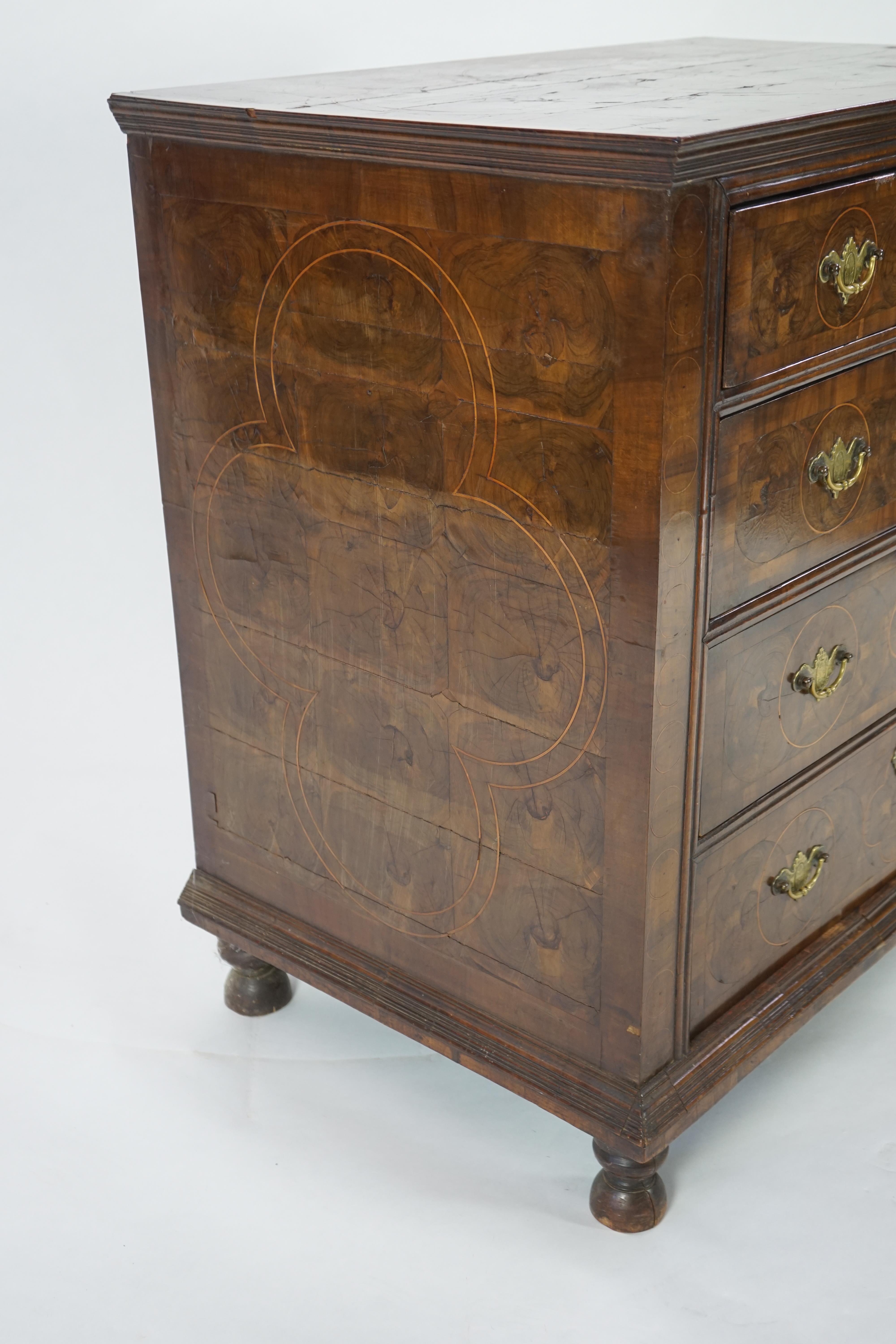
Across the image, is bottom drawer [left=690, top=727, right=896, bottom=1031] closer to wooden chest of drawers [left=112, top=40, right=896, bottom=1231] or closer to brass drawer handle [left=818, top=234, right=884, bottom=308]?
wooden chest of drawers [left=112, top=40, right=896, bottom=1231]

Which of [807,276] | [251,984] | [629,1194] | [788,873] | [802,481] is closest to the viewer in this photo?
[807,276]

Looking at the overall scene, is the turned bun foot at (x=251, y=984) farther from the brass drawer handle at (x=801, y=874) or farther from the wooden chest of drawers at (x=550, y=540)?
the brass drawer handle at (x=801, y=874)

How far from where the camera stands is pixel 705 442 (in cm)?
145

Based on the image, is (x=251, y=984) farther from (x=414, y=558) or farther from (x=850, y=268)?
(x=850, y=268)

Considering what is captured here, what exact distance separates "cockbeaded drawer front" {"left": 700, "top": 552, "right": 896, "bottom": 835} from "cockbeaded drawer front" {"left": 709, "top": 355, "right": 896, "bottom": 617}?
0.06 metres

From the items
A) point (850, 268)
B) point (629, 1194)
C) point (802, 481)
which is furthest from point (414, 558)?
point (629, 1194)

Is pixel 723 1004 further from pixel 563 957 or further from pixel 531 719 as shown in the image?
pixel 531 719

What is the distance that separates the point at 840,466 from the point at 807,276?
25 centimetres

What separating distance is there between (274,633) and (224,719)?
0.19 m

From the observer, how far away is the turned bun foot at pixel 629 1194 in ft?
5.66

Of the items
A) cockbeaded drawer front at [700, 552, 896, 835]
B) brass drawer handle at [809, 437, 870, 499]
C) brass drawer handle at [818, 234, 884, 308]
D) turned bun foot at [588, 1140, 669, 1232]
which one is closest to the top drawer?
brass drawer handle at [818, 234, 884, 308]

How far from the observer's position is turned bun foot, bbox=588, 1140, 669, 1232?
1727mm

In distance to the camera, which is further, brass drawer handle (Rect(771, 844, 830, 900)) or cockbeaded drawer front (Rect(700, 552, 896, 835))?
brass drawer handle (Rect(771, 844, 830, 900))

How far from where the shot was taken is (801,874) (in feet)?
6.21
